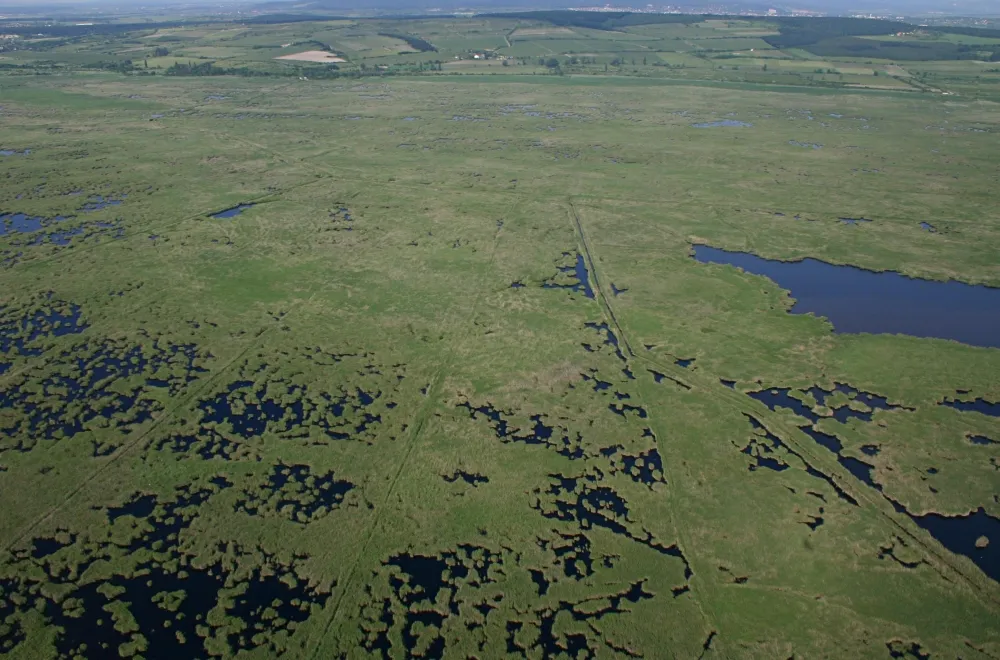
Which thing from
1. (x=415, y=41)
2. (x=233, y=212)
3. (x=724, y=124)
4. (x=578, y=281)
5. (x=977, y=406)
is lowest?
(x=977, y=406)

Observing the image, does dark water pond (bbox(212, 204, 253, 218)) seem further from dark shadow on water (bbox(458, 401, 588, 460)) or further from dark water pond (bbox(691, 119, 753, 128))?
dark water pond (bbox(691, 119, 753, 128))

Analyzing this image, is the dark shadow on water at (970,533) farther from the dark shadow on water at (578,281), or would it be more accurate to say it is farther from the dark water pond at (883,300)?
the dark shadow on water at (578,281)

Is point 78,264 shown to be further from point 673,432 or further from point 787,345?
point 787,345

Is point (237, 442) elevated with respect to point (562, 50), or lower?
lower

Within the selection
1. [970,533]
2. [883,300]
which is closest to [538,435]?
[970,533]

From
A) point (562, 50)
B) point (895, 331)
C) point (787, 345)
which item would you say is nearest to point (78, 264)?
point (787, 345)

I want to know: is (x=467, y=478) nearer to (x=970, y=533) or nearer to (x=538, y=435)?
(x=538, y=435)
